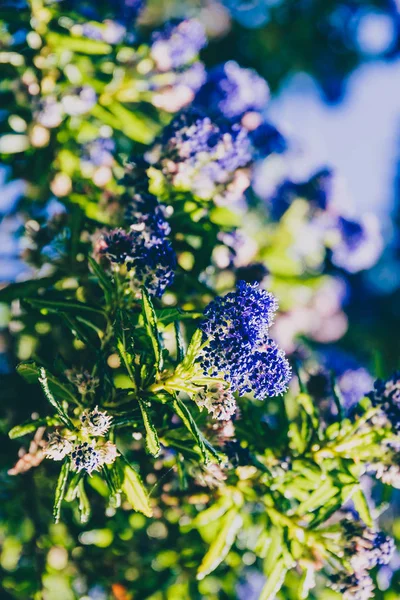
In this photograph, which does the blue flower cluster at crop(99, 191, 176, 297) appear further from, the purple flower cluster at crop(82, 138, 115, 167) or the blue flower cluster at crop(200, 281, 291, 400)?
the purple flower cluster at crop(82, 138, 115, 167)

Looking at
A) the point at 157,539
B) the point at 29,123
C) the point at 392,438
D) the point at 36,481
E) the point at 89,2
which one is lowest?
the point at 157,539

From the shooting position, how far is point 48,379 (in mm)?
1595

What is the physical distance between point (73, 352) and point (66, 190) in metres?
0.80

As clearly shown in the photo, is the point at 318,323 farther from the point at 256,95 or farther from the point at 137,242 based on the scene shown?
the point at 137,242

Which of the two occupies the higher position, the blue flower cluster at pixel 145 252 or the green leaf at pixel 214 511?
the blue flower cluster at pixel 145 252

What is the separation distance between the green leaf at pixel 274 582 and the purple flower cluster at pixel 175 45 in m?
2.49

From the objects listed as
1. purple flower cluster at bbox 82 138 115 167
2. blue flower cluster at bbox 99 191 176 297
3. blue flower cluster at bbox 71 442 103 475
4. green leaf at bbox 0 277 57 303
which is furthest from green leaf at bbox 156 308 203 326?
purple flower cluster at bbox 82 138 115 167

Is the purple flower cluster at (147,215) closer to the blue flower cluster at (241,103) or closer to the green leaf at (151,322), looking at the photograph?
the green leaf at (151,322)

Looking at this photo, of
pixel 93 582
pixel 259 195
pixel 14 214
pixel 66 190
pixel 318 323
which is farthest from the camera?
pixel 318 323

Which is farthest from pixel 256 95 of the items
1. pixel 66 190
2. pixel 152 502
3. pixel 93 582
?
pixel 93 582

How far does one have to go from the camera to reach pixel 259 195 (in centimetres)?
341

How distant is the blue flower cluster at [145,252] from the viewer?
5.61 ft

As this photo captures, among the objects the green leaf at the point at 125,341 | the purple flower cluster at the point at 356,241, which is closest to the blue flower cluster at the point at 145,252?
the green leaf at the point at 125,341

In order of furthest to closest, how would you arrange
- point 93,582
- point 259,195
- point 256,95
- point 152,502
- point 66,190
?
point 259,195, point 256,95, point 66,190, point 93,582, point 152,502
